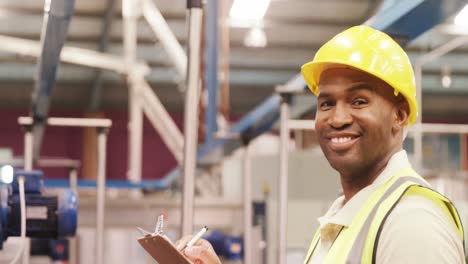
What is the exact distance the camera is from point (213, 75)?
6258 mm

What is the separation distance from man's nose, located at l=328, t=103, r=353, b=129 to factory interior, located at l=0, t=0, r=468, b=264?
1.67 ft

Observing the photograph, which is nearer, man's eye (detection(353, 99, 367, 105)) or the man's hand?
man's eye (detection(353, 99, 367, 105))

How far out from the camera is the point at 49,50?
15.0ft

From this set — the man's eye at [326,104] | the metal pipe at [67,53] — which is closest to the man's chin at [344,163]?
the man's eye at [326,104]

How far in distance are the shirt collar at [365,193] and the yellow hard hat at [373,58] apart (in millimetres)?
118

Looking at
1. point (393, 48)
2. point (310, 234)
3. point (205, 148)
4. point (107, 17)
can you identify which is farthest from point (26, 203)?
point (107, 17)

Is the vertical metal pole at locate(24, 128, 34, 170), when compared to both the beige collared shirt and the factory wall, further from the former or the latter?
the factory wall

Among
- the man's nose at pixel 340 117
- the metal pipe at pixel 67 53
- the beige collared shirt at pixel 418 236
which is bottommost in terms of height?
the beige collared shirt at pixel 418 236

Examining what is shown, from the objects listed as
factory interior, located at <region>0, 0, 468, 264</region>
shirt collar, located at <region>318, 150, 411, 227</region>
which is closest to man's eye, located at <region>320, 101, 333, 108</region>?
shirt collar, located at <region>318, 150, 411, 227</region>

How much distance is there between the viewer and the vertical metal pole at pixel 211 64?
5.99m

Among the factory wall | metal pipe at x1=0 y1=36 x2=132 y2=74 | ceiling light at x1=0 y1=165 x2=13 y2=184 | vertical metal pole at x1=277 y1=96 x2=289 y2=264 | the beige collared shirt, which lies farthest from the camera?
the factory wall

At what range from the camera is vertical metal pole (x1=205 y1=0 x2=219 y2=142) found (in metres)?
5.99

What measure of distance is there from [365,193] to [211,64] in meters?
4.25

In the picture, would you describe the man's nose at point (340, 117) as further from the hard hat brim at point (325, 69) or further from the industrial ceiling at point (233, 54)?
the industrial ceiling at point (233, 54)
